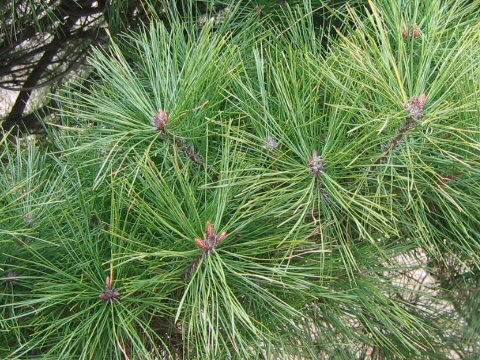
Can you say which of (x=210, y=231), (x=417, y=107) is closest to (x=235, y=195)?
(x=210, y=231)

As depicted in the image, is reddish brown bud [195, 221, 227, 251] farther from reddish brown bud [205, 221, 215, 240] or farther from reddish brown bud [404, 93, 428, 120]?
reddish brown bud [404, 93, 428, 120]

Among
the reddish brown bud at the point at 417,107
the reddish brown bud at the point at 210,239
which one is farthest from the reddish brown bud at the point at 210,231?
the reddish brown bud at the point at 417,107

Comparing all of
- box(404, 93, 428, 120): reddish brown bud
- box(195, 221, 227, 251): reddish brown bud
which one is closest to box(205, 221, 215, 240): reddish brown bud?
box(195, 221, 227, 251): reddish brown bud

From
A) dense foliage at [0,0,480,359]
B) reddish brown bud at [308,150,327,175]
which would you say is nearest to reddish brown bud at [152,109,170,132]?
dense foliage at [0,0,480,359]

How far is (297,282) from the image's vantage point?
564mm

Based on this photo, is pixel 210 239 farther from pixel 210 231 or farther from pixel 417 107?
pixel 417 107

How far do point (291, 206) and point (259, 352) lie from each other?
0.14m

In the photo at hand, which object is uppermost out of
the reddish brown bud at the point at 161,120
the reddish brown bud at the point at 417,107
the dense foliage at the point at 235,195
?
the reddish brown bud at the point at 417,107

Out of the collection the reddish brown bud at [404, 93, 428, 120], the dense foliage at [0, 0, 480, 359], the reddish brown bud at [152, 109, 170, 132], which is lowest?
the dense foliage at [0, 0, 480, 359]

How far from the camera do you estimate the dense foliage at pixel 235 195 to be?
53cm

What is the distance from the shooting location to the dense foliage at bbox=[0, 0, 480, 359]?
529 mm

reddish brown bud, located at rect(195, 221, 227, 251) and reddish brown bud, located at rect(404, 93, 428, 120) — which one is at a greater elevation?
reddish brown bud, located at rect(404, 93, 428, 120)

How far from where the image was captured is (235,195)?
21.1 inches

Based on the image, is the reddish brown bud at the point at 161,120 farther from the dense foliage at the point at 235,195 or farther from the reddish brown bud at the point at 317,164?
the reddish brown bud at the point at 317,164
